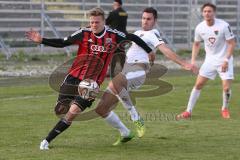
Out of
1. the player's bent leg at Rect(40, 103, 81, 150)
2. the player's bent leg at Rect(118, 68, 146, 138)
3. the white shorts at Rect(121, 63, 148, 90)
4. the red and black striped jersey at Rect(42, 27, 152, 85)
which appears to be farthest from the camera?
the white shorts at Rect(121, 63, 148, 90)

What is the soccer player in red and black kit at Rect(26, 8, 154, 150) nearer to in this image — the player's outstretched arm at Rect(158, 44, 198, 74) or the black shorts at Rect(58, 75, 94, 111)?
the black shorts at Rect(58, 75, 94, 111)

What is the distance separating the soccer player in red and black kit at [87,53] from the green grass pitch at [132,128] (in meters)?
0.45

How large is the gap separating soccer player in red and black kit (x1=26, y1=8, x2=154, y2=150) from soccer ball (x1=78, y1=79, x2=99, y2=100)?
7cm

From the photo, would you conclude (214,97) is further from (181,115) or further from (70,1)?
(70,1)

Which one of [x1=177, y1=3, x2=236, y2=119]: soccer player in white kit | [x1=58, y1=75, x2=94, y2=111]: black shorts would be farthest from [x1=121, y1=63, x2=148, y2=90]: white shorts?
[x1=177, y1=3, x2=236, y2=119]: soccer player in white kit

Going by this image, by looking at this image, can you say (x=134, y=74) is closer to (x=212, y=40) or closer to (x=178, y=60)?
(x=178, y=60)

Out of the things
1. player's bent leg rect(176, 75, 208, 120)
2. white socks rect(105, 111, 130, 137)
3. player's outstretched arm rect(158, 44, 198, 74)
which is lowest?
player's bent leg rect(176, 75, 208, 120)

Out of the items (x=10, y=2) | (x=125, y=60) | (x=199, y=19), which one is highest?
(x=125, y=60)

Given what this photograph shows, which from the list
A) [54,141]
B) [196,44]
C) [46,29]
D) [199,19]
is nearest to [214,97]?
[196,44]

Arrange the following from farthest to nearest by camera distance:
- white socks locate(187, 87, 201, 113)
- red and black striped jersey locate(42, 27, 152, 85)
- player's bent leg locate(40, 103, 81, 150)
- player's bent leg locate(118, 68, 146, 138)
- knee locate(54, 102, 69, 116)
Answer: white socks locate(187, 87, 201, 113), player's bent leg locate(118, 68, 146, 138), knee locate(54, 102, 69, 116), red and black striped jersey locate(42, 27, 152, 85), player's bent leg locate(40, 103, 81, 150)

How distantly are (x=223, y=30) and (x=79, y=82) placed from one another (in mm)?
4262

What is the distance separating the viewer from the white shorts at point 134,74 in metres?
10.7

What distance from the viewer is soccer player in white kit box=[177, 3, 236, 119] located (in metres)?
12.6

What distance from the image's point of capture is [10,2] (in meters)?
28.6
